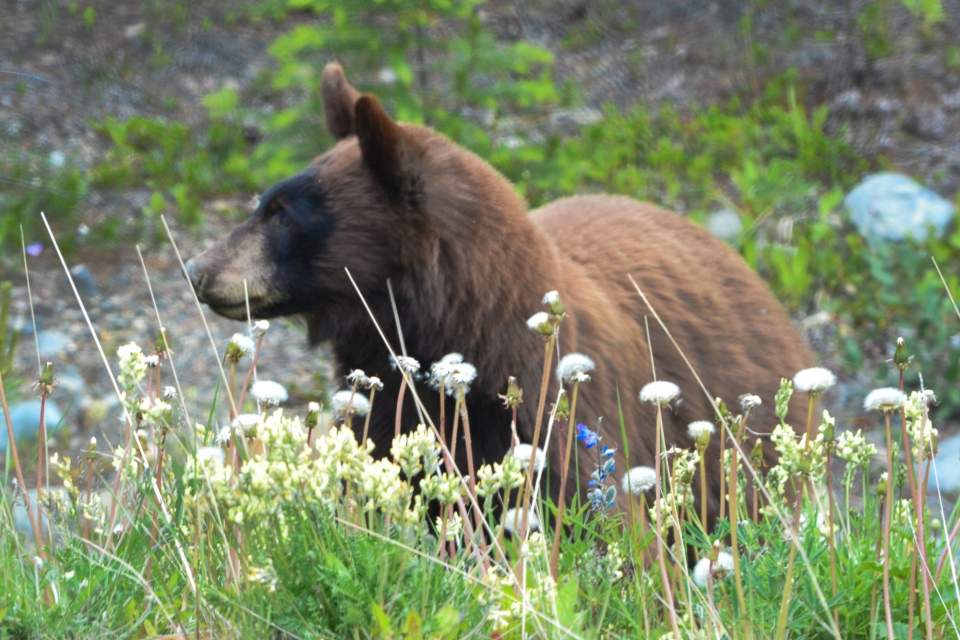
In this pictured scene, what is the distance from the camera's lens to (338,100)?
14.6 feet

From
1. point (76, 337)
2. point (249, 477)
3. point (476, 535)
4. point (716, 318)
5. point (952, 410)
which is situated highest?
point (249, 477)

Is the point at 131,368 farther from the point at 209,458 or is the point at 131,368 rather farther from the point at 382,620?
the point at 382,620

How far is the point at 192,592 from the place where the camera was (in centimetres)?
237

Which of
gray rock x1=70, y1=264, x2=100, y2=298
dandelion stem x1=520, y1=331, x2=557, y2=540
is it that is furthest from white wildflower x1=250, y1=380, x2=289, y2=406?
gray rock x1=70, y1=264, x2=100, y2=298

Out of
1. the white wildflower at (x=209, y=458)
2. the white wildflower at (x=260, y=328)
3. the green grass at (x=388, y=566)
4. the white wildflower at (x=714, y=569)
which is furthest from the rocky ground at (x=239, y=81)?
the white wildflower at (x=714, y=569)

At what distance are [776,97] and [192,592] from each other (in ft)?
23.1

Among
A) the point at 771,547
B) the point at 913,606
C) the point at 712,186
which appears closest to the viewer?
the point at 913,606

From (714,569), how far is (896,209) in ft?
18.8

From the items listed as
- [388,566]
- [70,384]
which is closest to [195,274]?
[388,566]

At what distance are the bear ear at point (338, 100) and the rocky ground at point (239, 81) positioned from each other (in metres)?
2.34

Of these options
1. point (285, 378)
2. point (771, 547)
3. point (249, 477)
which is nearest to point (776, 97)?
point (285, 378)

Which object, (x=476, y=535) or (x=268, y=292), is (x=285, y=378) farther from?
(x=476, y=535)

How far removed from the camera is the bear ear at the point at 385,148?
393 centimetres

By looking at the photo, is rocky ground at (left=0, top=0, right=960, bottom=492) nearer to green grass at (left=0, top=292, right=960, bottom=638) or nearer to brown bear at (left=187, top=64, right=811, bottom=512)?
brown bear at (left=187, top=64, right=811, bottom=512)
